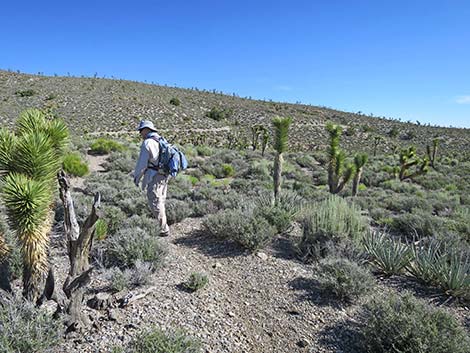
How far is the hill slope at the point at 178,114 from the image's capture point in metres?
39.9

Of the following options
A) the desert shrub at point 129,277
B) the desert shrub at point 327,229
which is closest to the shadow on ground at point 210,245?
the desert shrub at point 327,229

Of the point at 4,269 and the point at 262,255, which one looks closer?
the point at 4,269

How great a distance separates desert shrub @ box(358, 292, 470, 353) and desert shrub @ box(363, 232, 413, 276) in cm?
153

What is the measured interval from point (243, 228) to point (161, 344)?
3.19m

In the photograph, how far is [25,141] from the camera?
354 centimetres

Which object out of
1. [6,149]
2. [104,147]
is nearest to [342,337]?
[6,149]

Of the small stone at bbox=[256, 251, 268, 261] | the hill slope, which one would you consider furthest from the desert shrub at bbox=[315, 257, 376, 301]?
the hill slope

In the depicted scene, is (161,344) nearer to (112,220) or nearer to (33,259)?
(33,259)

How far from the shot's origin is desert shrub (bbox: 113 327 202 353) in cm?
313

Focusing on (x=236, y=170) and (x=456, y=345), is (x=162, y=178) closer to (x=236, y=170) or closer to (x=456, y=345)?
(x=456, y=345)

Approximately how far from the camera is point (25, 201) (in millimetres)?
3400

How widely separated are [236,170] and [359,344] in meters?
14.9

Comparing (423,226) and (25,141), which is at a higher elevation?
(25,141)

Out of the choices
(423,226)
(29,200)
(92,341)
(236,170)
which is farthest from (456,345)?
(236,170)
